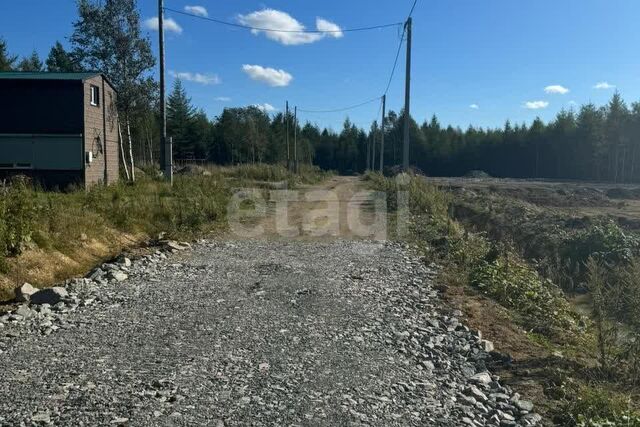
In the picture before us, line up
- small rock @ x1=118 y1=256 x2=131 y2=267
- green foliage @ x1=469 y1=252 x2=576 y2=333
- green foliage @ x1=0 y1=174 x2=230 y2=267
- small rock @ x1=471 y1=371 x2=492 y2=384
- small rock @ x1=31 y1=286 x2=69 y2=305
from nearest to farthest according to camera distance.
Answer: small rock @ x1=471 y1=371 x2=492 y2=384, small rock @ x1=31 y1=286 x2=69 y2=305, green foliage @ x1=469 y1=252 x2=576 y2=333, green foliage @ x1=0 y1=174 x2=230 y2=267, small rock @ x1=118 y1=256 x2=131 y2=267

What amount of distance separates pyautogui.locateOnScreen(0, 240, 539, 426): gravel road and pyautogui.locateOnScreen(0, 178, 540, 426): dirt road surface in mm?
15

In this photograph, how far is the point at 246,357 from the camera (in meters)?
4.88

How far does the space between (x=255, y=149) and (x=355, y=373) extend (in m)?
56.3

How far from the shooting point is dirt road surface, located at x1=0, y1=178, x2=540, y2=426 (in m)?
3.86

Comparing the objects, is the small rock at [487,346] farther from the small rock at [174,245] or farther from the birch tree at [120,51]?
the birch tree at [120,51]

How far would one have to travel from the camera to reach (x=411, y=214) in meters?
18.0

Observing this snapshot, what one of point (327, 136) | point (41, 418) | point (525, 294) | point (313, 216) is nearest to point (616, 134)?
point (327, 136)

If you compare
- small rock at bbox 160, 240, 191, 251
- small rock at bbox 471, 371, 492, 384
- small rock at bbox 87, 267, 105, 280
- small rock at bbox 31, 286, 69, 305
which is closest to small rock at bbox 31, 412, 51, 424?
small rock at bbox 31, 286, 69, 305

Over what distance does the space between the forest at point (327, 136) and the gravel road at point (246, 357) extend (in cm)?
2390

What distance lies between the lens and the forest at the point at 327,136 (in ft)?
95.2

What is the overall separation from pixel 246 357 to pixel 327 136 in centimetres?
9575

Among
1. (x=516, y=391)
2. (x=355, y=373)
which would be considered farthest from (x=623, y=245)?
(x=355, y=373)

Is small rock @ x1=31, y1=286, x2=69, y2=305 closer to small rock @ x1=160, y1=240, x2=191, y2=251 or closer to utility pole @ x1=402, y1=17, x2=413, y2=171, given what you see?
small rock @ x1=160, y1=240, x2=191, y2=251

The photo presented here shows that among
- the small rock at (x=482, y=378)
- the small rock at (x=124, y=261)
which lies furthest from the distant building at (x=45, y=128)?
the small rock at (x=482, y=378)
